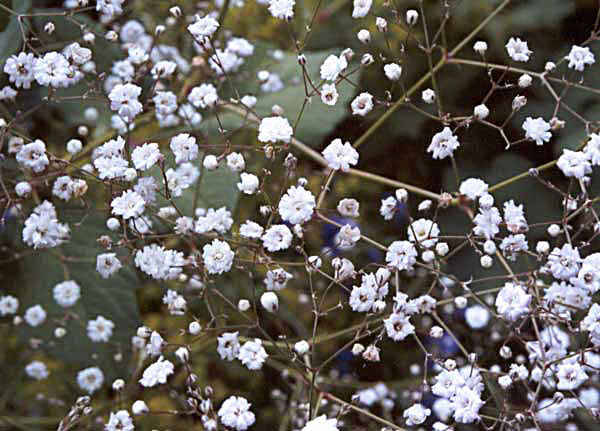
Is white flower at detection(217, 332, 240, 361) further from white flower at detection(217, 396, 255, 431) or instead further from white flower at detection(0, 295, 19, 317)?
white flower at detection(0, 295, 19, 317)

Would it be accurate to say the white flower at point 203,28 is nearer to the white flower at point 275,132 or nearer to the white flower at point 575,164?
the white flower at point 275,132

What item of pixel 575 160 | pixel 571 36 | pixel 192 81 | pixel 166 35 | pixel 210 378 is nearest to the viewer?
pixel 575 160

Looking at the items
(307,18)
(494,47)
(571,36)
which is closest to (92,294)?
(307,18)

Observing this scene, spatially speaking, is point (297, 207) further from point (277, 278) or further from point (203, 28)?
point (203, 28)

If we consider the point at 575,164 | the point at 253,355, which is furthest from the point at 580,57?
the point at 253,355

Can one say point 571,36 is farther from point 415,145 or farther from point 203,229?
point 203,229

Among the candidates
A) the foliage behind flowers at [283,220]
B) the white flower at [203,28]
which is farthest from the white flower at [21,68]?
the white flower at [203,28]

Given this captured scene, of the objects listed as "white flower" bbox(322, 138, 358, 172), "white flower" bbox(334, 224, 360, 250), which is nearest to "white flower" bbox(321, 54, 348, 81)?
"white flower" bbox(322, 138, 358, 172)
